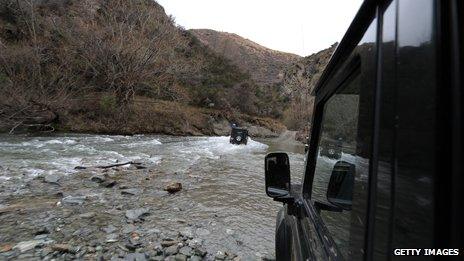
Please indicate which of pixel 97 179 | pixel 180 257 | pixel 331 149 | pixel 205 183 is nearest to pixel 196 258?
pixel 180 257

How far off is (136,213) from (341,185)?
424cm

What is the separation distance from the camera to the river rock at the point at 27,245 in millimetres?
3635

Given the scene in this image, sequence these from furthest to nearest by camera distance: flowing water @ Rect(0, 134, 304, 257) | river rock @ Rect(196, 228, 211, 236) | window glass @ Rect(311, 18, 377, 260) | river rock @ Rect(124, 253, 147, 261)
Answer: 1. flowing water @ Rect(0, 134, 304, 257)
2. river rock @ Rect(196, 228, 211, 236)
3. river rock @ Rect(124, 253, 147, 261)
4. window glass @ Rect(311, 18, 377, 260)

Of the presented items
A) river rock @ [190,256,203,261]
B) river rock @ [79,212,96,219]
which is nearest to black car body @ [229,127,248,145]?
river rock @ [79,212,96,219]

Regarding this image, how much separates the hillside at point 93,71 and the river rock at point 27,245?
13692 millimetres

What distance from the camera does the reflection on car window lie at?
1132mm

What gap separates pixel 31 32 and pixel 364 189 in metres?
25.5

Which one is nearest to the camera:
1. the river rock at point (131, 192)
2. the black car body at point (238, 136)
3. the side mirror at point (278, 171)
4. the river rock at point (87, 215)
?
the side mirror at point (278, 171)

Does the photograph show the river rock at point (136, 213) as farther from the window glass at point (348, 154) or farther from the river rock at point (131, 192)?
the window glass at point (348, 154)

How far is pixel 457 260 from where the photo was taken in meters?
0.50

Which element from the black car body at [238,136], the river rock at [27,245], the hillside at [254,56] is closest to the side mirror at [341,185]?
the river rock at [27,245]

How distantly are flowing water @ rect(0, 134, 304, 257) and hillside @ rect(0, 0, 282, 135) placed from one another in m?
4.64

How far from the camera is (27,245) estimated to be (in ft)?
12.2

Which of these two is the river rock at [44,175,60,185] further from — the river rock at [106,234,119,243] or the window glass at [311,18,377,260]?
the window glass at [311,18,377,260]
